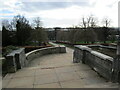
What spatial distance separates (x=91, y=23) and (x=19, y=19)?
1604 cm

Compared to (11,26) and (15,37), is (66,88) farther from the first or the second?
(11,26)

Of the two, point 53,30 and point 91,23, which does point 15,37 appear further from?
point 53,30

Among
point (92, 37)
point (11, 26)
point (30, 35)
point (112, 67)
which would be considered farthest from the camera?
point (11, 26)

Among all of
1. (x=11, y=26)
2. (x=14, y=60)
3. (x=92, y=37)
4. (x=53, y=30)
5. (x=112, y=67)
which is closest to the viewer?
(x=112, y=67)

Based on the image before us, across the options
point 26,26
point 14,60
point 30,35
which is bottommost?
point 14,60

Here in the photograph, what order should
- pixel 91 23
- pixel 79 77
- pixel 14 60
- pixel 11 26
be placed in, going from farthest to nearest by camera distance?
pixel 91 23
pixel 11 26
pixel 14 60
pixel 79 77

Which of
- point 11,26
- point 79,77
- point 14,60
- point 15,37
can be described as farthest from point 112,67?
point 11,26

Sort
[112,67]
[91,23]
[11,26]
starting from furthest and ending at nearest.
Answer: [91,23] < [11,26] < [112,67]

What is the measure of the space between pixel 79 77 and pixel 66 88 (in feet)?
3.16

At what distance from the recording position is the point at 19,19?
24375 mm

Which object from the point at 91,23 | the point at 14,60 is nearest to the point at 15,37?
the point at 91,23

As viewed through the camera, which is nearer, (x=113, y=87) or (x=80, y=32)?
(x=113, y=87)

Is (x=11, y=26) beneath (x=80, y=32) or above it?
above

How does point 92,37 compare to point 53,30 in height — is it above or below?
below
